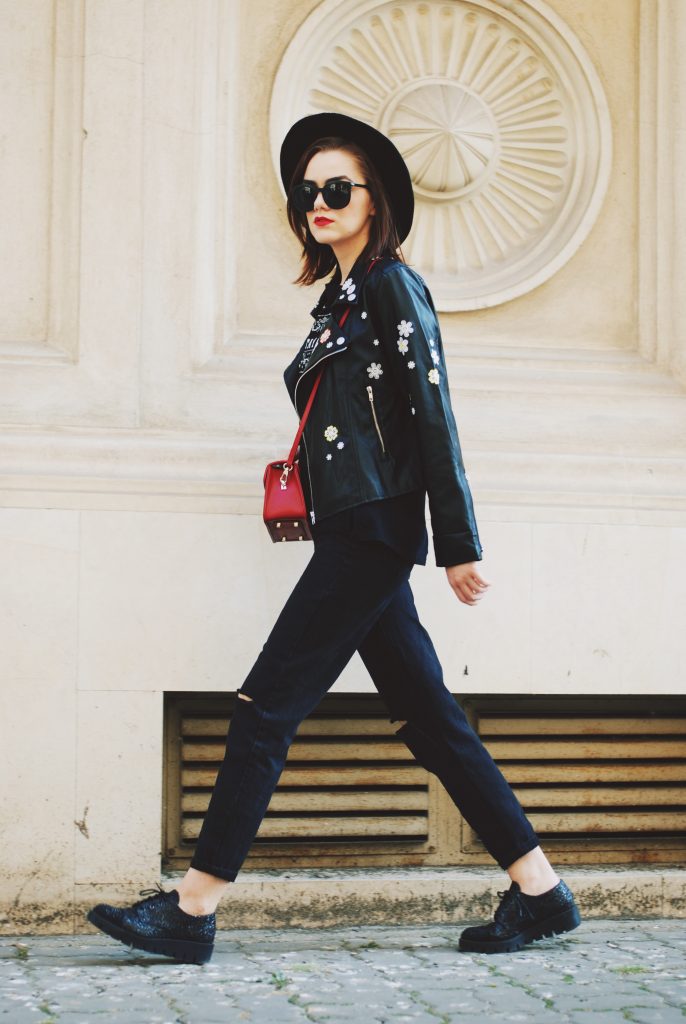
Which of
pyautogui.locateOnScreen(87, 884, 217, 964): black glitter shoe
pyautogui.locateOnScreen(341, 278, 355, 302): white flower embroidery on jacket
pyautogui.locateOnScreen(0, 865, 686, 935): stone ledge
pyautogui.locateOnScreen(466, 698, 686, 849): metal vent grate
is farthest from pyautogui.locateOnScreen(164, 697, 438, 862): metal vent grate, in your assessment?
pyautogui.locateOnScreen(341, 278, 355, 302): white flower embroidery on jacket

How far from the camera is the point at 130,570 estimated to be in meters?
3.83

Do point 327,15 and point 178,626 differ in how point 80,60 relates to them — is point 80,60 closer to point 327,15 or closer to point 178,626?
point 327,15

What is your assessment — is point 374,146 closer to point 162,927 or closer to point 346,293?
point 346,293

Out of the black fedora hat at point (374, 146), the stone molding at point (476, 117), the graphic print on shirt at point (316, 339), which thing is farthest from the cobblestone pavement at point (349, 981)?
the stone molding at point (476, 117)

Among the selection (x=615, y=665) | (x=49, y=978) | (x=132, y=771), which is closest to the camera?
(x=49, y=978)

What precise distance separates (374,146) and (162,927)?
2.01 m

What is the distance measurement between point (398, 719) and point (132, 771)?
82 cm

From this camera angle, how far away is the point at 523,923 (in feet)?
11.1

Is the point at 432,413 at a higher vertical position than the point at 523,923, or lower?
higher

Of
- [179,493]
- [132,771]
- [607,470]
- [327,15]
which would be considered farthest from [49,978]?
[327,15]

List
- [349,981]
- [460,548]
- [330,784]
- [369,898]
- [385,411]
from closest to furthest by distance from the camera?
[349,981] < [460,548] < [385,411] < [369,898] < [330,784]

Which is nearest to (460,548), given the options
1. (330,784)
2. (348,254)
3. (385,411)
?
(385,411)

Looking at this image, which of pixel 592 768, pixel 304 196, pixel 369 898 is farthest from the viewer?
pixel 592 768

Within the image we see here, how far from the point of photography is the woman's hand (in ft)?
10.5
